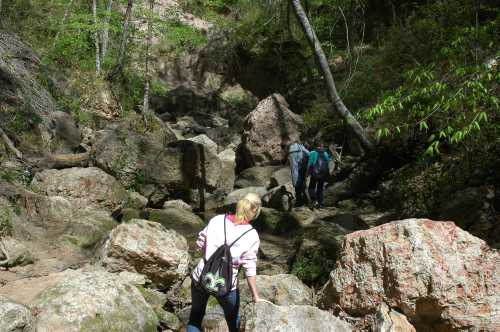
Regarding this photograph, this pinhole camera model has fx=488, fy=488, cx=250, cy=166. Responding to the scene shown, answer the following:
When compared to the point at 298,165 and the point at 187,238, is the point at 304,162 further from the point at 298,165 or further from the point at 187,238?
the point at 187,238

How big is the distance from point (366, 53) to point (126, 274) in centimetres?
1385

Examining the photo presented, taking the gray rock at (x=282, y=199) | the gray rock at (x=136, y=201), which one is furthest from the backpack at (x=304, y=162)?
the gray rock at (x=136, y=201)

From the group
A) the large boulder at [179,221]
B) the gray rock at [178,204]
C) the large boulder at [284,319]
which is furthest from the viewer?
the gray rock at [178,204]

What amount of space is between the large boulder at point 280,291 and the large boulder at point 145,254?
0.99 meters

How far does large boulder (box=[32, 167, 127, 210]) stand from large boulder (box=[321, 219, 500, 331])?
671cm

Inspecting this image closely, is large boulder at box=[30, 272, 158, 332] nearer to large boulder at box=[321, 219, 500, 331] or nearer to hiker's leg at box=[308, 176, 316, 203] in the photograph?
large boulder at box=[321, 219, 500, 331]

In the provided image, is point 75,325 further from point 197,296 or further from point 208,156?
point 208,156

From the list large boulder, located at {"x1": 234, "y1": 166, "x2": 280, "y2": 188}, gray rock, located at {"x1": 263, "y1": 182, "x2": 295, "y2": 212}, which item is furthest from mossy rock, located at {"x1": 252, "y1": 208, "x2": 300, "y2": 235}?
large boulder, located at {"x1": 234, "y1": 166, "x2": 280, "y2": 188}

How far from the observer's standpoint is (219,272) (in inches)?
139

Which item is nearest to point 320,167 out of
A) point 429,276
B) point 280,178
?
point 280,178

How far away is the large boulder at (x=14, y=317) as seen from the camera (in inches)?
151

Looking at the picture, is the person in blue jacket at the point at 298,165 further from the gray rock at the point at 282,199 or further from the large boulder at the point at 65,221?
the large boulder at the point at 65,221

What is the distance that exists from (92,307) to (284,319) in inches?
71.1

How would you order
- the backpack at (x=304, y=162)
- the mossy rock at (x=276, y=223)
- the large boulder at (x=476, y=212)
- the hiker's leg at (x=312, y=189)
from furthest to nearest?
the hiker's leg at (x=312, y=189) → the backpack at (x=304, y=162) → the mossy rock at (x=276, y=223) → the large boulder at (x=476, y=212)
